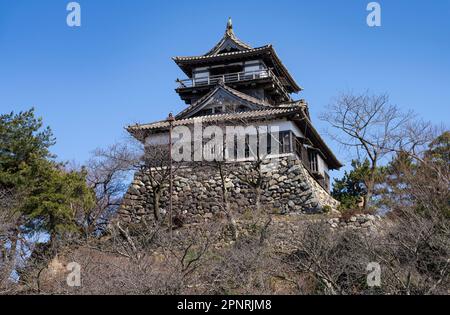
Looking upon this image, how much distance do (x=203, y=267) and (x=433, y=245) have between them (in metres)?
5.96

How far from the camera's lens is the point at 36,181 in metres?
19.8

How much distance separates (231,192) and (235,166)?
4.02ft

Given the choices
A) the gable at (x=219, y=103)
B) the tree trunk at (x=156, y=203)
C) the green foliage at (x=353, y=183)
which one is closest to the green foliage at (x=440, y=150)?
the green foliage at (x=353, y=183)

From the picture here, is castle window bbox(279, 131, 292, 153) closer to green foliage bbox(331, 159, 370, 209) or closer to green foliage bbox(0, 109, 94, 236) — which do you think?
green foliage bbox(331, 159, 370, 209)

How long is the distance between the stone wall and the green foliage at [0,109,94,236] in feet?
11.6

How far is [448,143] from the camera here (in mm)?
23562

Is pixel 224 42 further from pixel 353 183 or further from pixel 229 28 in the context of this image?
pixel 353 183

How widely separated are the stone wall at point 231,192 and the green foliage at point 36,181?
3524mm

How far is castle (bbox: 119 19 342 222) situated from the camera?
23.4 m

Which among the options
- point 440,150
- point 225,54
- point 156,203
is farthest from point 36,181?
point 440,150

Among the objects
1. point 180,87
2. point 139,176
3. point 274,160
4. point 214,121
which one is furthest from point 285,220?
point 180,87

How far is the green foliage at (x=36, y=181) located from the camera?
19203mm

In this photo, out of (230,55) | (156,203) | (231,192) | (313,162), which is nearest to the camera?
(156,203)

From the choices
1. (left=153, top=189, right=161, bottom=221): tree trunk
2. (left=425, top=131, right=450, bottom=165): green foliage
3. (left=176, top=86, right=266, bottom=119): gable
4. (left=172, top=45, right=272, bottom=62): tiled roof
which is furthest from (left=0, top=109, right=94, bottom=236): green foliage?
(left=425, top=131, right=450, bottom=165): green foliage
